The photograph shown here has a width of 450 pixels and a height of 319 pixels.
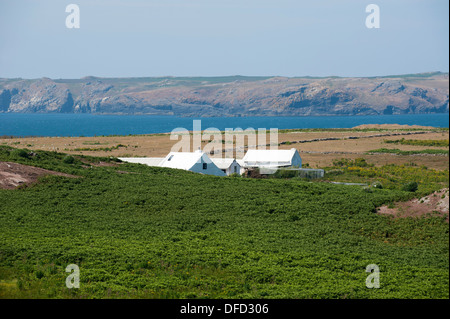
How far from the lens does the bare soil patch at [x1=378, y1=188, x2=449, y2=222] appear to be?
25656 millimetres

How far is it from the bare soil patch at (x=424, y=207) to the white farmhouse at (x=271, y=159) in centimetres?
2842

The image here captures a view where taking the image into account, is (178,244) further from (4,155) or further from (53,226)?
(4,155)

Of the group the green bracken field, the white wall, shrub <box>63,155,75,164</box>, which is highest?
shrub <box>63,155,75,164</box>

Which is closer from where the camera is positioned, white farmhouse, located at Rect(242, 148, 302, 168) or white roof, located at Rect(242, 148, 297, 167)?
white farmhouse, located at Rect(242, 148, 302, 168)

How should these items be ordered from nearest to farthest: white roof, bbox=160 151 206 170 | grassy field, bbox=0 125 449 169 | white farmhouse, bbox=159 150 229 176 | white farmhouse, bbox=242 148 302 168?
white farmhouse, bbox=159 150 229 176 < white roof, bbox=160 151 206 170 < white farmhouse, bbox=242 148 302 168 < grassy field, bbox=0 125 449 169

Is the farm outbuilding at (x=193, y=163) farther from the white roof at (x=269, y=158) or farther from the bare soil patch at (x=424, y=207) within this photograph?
the bare soil patch at (x=424, y=207)

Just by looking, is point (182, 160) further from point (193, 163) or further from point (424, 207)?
point (424, 207)

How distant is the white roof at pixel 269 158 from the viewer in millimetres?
56906

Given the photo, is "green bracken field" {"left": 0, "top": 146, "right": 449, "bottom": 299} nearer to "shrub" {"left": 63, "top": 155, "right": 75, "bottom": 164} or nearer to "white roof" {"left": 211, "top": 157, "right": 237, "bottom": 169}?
"shrub" {"left": 63, "top": 155, "right": 75, "bottom": 164}

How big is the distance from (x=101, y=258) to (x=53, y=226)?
6.38 meters

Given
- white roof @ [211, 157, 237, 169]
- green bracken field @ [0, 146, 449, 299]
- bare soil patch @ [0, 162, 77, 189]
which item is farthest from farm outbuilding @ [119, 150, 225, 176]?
bare soil patch @ [0, 162, 77, 189]

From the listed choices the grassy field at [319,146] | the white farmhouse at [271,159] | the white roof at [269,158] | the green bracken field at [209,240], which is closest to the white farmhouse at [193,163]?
the white farmhouse at [271,159]

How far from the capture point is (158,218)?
1084 inches
